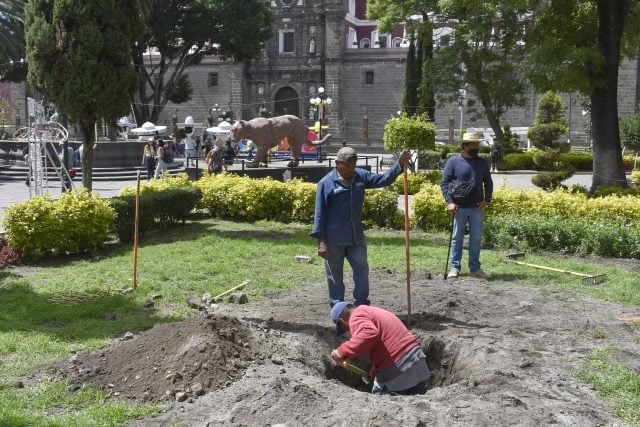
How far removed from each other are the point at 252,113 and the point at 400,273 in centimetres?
4887

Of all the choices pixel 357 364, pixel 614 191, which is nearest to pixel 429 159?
pixel 614 191

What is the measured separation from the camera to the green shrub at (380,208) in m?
12.9

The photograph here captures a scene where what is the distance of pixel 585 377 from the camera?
5.19m

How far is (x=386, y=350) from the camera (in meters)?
4.95

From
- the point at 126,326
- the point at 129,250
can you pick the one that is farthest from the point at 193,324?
the point at 129,250

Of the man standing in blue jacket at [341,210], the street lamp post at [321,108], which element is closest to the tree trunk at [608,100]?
the man standing in blue jacket at [341,210]

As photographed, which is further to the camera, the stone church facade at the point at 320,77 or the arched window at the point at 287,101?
the arched window at the point at 287,101

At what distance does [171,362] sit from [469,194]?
171 inches

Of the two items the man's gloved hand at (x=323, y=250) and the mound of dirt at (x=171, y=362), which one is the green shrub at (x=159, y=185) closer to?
the man's gloved hand at (x=323, y=250)

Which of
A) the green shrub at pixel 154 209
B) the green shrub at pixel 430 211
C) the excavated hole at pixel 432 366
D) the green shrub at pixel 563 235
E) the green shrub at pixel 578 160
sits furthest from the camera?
the green shrub at pixel 578 160

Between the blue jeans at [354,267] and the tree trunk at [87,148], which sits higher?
the tree trunk at [87,148]

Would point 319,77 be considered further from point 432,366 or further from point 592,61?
point 432,366

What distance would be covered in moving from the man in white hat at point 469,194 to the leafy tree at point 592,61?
642 centimetres

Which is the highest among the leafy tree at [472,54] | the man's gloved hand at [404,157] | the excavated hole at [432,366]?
the leafy tree at [472,54]
